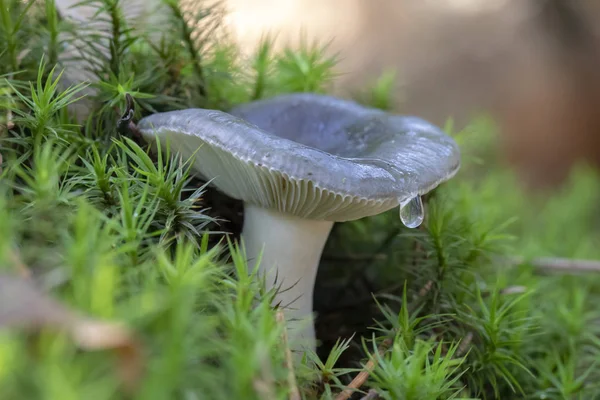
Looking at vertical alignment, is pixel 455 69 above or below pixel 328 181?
above

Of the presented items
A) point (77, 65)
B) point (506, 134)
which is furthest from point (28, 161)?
point (506, 134)

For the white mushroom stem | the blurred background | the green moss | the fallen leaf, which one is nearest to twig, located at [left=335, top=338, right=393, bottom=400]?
the green moss

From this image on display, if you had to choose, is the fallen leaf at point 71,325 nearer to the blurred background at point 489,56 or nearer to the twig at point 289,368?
the twig at point 289,368

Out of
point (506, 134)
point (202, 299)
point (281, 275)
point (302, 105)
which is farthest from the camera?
point (506, 134)

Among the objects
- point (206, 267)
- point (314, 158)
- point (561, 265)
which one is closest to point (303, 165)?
point (314, 158)

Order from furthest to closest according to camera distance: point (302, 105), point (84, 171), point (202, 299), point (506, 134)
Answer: point (506, 134) < point (302, 105) < point (84, 171) < point (202, 299)

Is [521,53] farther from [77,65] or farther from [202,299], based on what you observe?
[202,299]

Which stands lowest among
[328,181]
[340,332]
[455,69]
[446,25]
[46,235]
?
[340,332]
